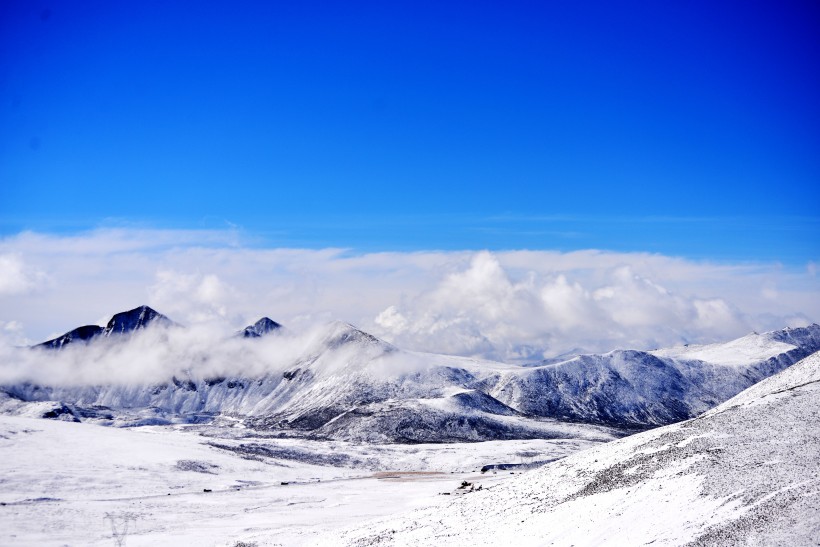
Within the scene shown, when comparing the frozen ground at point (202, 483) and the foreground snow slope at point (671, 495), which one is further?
the frozen ground at point (202, 483)

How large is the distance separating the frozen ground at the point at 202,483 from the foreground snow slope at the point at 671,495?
12378mm

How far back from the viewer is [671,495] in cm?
5053

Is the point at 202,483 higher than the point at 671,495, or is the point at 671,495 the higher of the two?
the point at 671,495

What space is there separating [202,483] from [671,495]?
305 ft

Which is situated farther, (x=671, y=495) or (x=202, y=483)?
(x=202, y=483)

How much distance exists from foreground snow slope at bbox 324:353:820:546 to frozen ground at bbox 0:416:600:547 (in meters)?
12.4

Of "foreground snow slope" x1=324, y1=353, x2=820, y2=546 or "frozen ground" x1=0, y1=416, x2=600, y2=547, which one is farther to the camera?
"frozen ground" x1=0, y1=416, x2=600, y2=547

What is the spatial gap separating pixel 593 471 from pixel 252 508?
53.1 m

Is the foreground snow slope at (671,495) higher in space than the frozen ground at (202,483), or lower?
higher

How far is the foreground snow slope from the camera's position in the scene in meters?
44.3

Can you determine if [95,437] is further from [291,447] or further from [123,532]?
[123,532]

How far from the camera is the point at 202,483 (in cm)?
12238

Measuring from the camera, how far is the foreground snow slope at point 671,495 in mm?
44281

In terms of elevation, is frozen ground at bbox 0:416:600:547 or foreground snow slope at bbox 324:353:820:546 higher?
foreground snow slope at bbox 324:353:820:546
